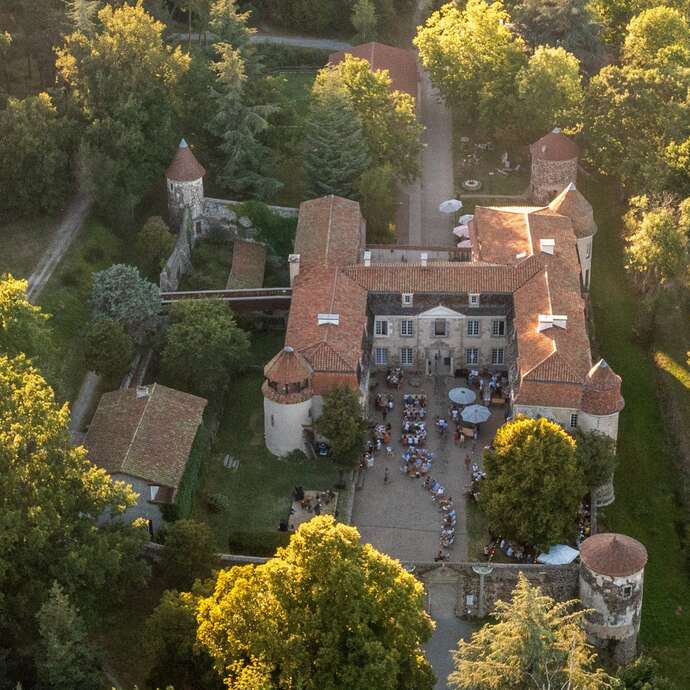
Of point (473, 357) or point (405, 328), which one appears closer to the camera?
point (405, 328)

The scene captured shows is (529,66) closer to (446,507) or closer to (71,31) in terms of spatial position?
(71,31)

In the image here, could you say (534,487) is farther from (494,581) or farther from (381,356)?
(381,356)

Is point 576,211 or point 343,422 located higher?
point 343,422

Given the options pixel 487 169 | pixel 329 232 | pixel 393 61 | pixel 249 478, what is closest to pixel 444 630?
pixel 249 478

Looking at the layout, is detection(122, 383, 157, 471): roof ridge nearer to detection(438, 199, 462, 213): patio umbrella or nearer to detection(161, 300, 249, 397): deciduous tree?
detection(161, 300, 249, 397): deciduous tree

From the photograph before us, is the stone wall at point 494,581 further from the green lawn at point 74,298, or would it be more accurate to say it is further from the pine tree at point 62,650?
the green lawn at point 74,298

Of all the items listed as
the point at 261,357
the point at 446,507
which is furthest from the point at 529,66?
the point at 446,507
